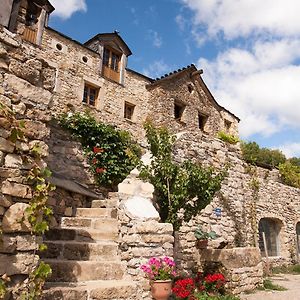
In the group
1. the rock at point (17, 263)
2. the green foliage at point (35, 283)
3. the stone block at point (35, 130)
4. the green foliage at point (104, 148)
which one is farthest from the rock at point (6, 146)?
the green foliage at point (104, 148)

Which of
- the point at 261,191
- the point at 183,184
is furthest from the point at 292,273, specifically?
the point at 183,184

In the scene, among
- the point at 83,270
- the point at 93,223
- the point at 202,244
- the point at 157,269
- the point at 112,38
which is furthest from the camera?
the point at 112,38

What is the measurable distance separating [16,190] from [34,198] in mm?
159

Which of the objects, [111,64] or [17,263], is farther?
[111,64]

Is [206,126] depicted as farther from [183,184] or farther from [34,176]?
[34,176]

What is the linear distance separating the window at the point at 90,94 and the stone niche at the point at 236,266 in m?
8.59

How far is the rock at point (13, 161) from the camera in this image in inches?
95.0

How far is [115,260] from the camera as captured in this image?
12.9 ft

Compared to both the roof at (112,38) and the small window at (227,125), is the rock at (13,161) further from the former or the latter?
the small window at (227,125)

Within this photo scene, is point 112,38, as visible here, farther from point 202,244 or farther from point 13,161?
point 13,161

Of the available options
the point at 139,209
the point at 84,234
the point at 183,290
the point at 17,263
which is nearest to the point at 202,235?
the point at 183,290

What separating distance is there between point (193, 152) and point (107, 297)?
5.26 metres

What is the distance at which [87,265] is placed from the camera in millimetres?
3525

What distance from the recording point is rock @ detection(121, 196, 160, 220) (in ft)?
13.5
